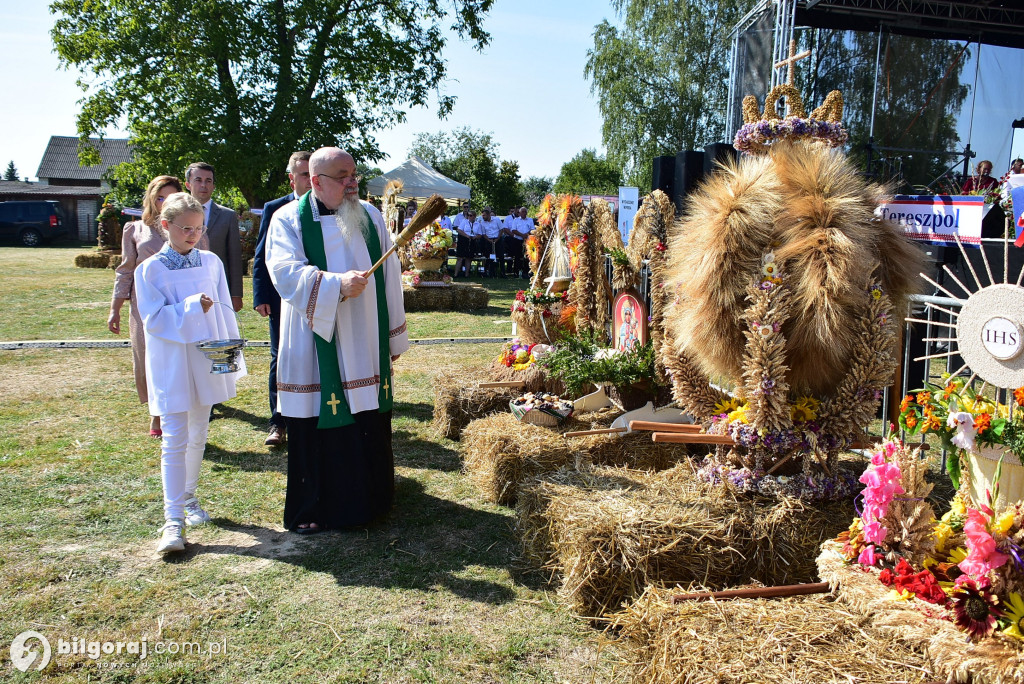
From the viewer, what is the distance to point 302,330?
4.14m

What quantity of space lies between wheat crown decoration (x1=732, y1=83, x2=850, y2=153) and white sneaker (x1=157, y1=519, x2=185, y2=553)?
3.40m

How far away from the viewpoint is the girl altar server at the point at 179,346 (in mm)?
4016

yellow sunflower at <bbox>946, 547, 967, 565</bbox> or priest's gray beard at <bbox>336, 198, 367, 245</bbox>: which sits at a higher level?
priest's gray beard at <bbox>336, 198, 367, 245</bbox>

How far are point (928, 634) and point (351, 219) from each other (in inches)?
130

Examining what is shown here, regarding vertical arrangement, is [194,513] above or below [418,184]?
below

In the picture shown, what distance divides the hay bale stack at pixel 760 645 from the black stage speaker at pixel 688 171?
11.9 feet

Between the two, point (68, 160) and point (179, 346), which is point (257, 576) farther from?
point (68, 160)

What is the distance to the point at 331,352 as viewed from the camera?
4.15 meters

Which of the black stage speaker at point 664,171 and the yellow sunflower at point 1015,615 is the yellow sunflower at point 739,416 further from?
the black stage speaker at point 664,171

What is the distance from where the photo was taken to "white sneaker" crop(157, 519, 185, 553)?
386 cm

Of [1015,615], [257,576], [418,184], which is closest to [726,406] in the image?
[1015,615]

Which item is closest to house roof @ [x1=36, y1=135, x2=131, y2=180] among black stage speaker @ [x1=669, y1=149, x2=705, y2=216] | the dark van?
the dark van

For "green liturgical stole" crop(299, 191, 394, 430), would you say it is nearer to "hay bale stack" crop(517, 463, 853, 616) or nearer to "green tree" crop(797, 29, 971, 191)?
"hay bale stack" crop(517, 463, 853, 616)

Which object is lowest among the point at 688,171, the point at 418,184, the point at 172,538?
the point at 172,538
